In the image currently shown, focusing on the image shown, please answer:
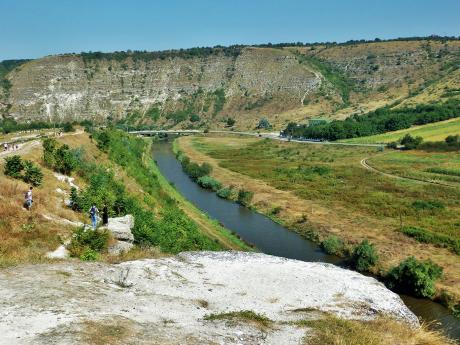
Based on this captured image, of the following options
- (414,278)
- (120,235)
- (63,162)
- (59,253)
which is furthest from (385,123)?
(59,253)

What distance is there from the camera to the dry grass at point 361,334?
1778 centimetres

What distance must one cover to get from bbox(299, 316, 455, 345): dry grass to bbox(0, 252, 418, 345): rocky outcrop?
84 cm

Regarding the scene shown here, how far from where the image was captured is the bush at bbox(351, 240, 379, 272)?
4141 centimetres

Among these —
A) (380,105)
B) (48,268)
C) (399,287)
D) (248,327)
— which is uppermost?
(380,105)

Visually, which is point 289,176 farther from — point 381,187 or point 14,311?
point 14,311

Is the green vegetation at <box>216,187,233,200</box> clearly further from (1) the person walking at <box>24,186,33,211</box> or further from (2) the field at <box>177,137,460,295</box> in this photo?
(1) the person walking at <box>24,186,33,211</box>

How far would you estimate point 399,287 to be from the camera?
37.2 meters

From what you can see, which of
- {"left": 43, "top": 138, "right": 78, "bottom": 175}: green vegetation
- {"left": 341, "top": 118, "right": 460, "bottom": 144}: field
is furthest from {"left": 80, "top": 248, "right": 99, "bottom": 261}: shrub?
{"left": 341, "top": 118, "right": 460, "bottom": 144}: field

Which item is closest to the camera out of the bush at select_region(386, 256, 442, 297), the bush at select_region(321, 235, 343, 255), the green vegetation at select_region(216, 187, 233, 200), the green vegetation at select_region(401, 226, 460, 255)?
the bush at select_region(386, 256, 442, 297)

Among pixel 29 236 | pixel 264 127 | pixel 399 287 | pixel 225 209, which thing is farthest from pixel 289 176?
pixel 264 127

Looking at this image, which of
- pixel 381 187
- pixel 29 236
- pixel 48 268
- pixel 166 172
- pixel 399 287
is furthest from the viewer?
pixel 166 172

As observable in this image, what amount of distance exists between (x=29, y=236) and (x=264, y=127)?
162734 millimetres

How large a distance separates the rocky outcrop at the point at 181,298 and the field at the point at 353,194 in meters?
15.6

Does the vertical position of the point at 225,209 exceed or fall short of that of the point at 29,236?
it falls short
